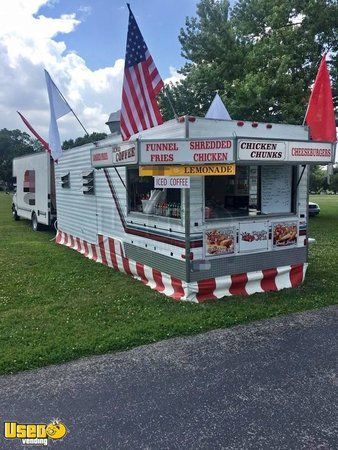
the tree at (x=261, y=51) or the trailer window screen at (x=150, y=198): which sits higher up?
the tree at (x=261, y=51)

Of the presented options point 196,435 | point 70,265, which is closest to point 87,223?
point 70,265

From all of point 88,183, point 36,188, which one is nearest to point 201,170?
point 88,183

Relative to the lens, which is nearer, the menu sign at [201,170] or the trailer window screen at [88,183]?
the menu sign at [201,170]

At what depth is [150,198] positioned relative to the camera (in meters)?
7.72

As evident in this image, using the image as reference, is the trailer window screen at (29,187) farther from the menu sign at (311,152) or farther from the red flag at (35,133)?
A: the menu sign at (311,152)

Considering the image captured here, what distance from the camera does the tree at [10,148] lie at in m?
84.5

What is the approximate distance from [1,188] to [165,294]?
286 ft

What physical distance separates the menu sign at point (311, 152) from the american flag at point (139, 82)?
234 cm

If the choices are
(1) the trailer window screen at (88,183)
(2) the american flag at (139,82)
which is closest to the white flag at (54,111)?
(1) the trailer window screen at (88,183)

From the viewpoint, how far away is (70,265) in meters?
9.62

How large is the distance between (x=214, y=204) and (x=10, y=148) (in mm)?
93059

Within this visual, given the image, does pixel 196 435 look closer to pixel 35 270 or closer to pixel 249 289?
pixel 249 289

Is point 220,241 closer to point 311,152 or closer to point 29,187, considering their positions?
point 311,152

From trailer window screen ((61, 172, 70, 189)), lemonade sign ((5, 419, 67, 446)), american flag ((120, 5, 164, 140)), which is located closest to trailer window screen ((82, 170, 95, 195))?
trailer window screen ((61, 172, 70, 189))
